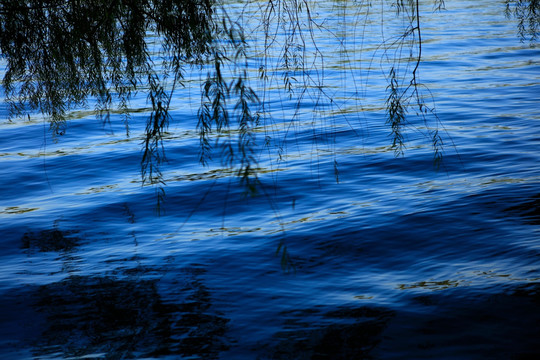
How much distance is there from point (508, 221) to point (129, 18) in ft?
13.1

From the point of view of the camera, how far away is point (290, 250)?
5496mm

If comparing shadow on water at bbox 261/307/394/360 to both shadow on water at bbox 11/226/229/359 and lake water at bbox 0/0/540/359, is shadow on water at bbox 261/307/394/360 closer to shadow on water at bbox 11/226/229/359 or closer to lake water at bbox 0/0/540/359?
lake water at bbox 0/0/540/359

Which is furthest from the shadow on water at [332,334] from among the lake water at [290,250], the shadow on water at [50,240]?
the shadow on water at [50,240]

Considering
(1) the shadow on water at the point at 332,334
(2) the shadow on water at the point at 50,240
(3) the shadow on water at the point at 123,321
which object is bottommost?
(1) the shadow on water at the point at 332,334

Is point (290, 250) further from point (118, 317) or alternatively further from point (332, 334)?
point (118, 317)

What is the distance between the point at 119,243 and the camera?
19.1 feet

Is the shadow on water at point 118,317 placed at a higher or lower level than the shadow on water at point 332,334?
higher

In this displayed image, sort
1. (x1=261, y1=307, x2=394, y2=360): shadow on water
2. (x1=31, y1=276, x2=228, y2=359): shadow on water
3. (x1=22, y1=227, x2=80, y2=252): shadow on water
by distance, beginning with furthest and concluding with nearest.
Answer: (x1=22, y1=227, x2=80, y2=252): shadow on water, (x1=31, y1=276, x2=228, y2=359): shadow on water, (x1=261, y1=307, x2=394, y2=360): shadow on water

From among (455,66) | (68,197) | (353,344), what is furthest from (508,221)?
(455,66)

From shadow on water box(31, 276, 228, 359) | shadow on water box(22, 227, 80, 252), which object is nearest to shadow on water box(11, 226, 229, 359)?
shadow on water box(31, 276, 228, 359)

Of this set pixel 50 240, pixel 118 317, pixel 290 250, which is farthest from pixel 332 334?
pixel 50 240

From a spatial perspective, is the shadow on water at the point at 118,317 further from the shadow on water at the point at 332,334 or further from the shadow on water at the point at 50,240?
the shadow on water at the point at 50,240

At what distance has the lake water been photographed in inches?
164

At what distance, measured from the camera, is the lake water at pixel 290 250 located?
4164 mm
